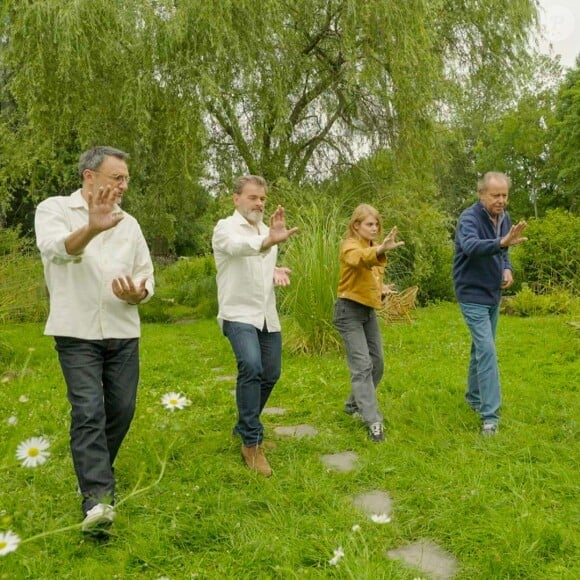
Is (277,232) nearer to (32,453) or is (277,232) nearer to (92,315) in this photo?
(92,315)

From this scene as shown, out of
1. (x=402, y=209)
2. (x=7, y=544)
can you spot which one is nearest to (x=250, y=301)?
(x=7, y=544)

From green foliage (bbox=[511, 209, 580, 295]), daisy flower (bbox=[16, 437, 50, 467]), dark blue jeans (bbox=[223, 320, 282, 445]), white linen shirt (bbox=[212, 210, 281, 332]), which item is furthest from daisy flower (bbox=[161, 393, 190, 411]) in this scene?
green foliage (bbox=[511, 209, 580, 295])

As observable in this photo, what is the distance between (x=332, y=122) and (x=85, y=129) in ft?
14.8

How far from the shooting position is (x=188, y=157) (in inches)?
408

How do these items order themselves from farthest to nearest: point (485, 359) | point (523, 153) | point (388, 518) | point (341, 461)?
point (523, 153) → point (485, 359) → point (341, 461) → point (388, 518)

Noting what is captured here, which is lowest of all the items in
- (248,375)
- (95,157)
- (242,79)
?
(248,375)

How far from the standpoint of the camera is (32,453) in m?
1.69

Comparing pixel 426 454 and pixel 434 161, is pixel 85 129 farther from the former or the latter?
pixel 426 454

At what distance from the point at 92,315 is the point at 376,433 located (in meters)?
1.98

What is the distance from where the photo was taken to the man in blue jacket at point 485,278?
3898 millimetres

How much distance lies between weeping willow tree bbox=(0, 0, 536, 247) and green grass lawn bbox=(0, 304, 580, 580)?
6195 millimetres

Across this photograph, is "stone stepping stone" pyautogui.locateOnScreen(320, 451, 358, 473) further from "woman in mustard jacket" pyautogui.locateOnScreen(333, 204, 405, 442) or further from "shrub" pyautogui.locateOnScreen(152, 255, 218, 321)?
"shrub" pyautogui.locateOnScreen(152, 255, 218, 321)

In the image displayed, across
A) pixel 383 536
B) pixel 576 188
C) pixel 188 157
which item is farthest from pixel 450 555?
pixel 576 188

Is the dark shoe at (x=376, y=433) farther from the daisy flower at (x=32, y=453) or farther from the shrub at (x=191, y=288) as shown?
the shrub at (x=191, y=288)
